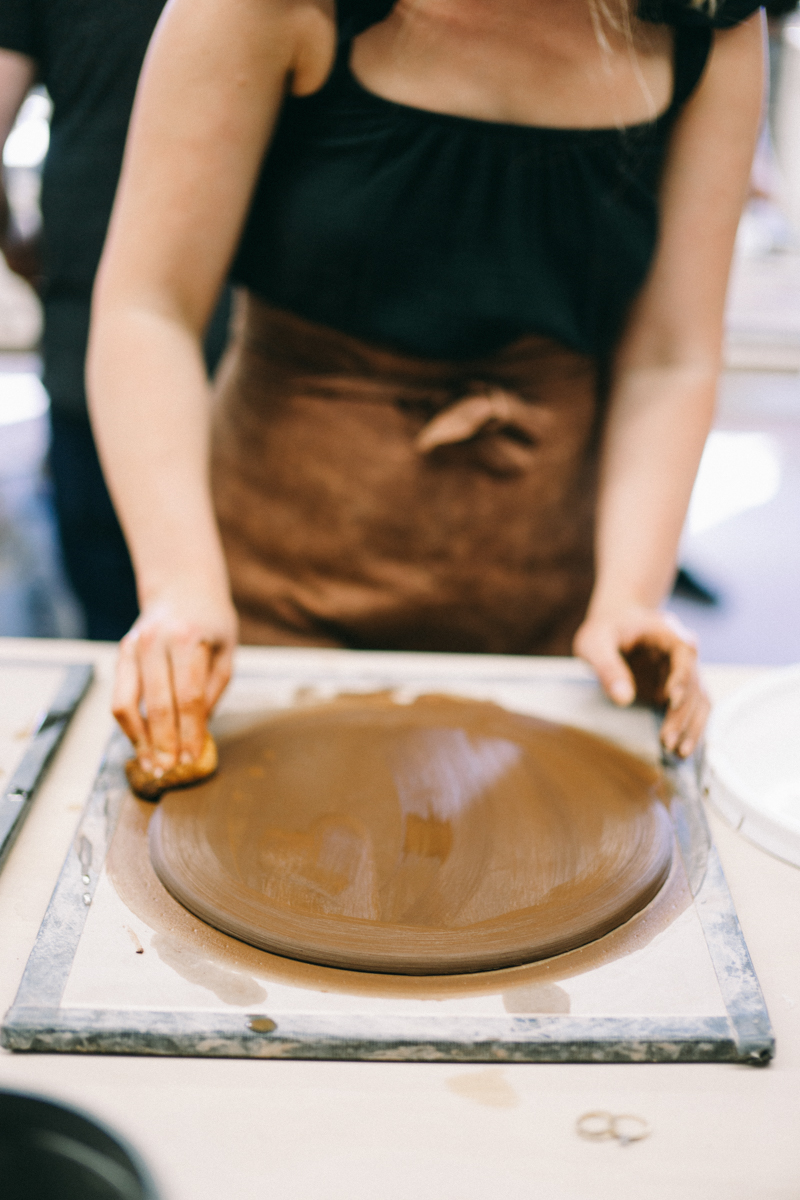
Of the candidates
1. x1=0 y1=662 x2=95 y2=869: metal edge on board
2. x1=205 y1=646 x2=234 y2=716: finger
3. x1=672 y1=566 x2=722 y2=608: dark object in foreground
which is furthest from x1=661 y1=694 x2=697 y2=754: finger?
x1=672 y1=566 x2=722 y2=608: dark object in foreground

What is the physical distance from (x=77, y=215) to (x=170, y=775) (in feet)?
3.04

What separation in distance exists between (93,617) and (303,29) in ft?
3.61

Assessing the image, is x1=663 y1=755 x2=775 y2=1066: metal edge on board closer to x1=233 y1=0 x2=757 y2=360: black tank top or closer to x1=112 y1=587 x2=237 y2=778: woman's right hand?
x1=112 y1=587 x2=237 y2=778: woman's right hand

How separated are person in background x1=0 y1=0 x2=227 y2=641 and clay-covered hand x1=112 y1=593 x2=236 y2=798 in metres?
0.75

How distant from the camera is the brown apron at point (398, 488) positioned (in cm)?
105

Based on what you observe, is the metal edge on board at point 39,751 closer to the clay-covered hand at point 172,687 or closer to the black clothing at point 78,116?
the clay-covered hand at point 172,687

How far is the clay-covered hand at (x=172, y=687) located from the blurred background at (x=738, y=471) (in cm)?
175

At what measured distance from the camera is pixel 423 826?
2.38 feet

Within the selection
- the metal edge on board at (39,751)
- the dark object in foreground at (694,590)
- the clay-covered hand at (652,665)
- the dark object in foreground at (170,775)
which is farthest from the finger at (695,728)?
the dark object in foreground at (694,590)

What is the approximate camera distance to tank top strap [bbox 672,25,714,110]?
0.94 metres

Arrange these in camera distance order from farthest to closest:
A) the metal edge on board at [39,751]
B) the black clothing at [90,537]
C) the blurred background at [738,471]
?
1. the blurred background at [738,471]
2. the black clothing at [90,537]
3. the metal edge on board at [39,751]

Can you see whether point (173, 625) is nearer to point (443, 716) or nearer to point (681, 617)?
point (443, 716)

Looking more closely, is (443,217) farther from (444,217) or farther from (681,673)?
(681,673)

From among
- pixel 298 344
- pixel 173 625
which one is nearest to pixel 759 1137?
pixel 173 625
